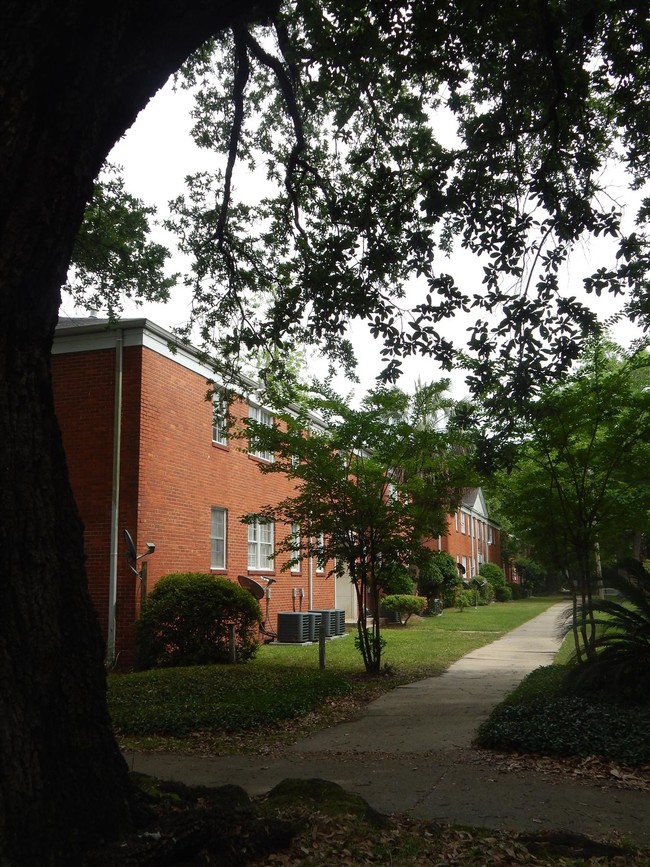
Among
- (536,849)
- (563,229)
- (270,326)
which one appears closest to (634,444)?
(563,229)

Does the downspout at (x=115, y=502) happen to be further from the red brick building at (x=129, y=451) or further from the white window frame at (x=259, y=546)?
the white window frame at (x=259, y=546)

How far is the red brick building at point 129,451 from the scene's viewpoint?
47.2 ft

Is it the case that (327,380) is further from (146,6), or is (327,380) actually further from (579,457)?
(146,6)

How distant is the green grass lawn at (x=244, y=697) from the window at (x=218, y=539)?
A: 286 centimetres

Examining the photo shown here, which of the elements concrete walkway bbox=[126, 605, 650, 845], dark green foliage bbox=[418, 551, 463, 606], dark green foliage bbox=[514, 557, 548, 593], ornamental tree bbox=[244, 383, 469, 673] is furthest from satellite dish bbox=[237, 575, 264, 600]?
dark green foliage bbox=[514, 557, 548, 593]

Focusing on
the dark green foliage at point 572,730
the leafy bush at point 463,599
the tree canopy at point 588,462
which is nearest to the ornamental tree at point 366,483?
the tree canopy at point 588,462

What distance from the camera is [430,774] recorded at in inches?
247

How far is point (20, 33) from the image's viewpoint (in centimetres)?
324

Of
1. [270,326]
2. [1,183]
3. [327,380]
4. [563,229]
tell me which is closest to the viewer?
[1,183]

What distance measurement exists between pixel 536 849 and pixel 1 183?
173 inches

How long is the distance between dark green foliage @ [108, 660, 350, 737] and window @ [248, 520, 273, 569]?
791 centimetres

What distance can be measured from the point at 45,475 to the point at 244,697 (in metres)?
7.00

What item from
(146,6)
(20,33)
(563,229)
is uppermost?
(563,229)

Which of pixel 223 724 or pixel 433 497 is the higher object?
pixel 433 497
